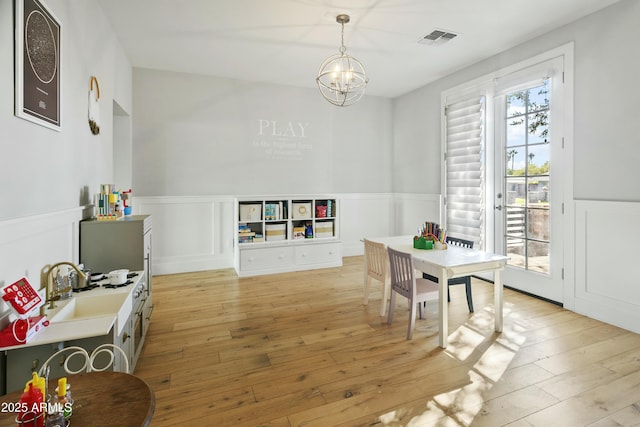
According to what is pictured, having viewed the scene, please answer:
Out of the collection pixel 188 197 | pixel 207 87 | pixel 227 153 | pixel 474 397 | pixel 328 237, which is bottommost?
pixel 474 397

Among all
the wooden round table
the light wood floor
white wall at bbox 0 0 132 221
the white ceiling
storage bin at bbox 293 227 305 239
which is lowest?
the light wood floor

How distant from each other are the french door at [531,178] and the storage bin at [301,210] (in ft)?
8.33

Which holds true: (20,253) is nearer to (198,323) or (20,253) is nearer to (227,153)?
(198,323)

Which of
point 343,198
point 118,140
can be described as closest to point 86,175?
point 118,140

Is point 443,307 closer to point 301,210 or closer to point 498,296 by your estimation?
point 498,296

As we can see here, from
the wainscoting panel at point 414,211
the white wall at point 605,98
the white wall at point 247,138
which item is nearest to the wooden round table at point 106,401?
the white wall at point 605,98

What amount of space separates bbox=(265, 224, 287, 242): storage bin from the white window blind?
7.92 feet

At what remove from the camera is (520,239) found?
3893mm

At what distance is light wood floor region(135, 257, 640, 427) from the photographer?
1.84 m

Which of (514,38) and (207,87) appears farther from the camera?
(207,87)

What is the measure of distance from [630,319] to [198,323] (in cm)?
380

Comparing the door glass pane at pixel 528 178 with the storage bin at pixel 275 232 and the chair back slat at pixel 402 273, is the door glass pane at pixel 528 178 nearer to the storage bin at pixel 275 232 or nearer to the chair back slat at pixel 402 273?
the chair back slat at pixel 402 273

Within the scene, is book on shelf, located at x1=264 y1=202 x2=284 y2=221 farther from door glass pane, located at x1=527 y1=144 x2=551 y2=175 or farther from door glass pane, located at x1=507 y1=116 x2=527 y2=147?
door glass pane, located at x1=527 y1=144 x2=551 y2=175

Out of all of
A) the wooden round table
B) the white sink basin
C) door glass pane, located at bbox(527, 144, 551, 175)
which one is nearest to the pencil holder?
door glass pane, located at bbox(527, 144, 551, 175)
